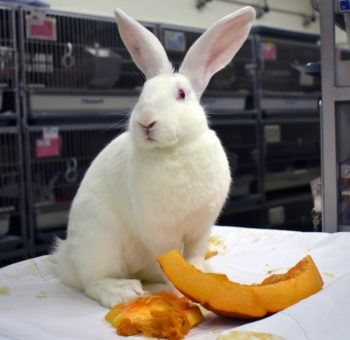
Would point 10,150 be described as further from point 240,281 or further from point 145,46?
point 240,281

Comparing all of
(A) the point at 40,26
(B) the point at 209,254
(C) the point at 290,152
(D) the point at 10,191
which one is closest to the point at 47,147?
(D) the point at 10,191

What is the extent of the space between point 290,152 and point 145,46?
217 cm

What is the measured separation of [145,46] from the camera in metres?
1.04

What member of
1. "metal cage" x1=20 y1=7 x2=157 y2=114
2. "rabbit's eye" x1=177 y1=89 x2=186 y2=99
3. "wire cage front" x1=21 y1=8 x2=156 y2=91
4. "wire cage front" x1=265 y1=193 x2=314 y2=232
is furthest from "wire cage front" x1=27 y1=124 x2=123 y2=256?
"wire cage front" x1=265 y1=193 x2=314 y2=232

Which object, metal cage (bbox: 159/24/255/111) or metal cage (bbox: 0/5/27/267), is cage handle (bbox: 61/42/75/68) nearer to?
metal cage (bbox: 0/5/27/267)

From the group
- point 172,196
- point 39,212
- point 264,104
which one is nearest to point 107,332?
point 172,196

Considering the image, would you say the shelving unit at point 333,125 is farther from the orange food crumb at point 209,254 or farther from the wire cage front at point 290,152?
the wire cage front at point 290,152

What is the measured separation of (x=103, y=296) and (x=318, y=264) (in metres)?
0.59

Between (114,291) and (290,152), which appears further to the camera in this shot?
(290,152)

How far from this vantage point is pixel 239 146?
2.70 meters

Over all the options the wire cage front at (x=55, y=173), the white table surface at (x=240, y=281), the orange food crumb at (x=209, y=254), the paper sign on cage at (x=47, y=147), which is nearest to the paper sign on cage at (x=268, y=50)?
the wire cage front at (x=55, y=173)

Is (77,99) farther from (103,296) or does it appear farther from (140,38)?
(103,296)

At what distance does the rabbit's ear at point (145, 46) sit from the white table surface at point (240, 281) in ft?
1.96

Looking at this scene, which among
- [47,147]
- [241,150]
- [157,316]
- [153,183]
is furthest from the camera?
[241,150]
